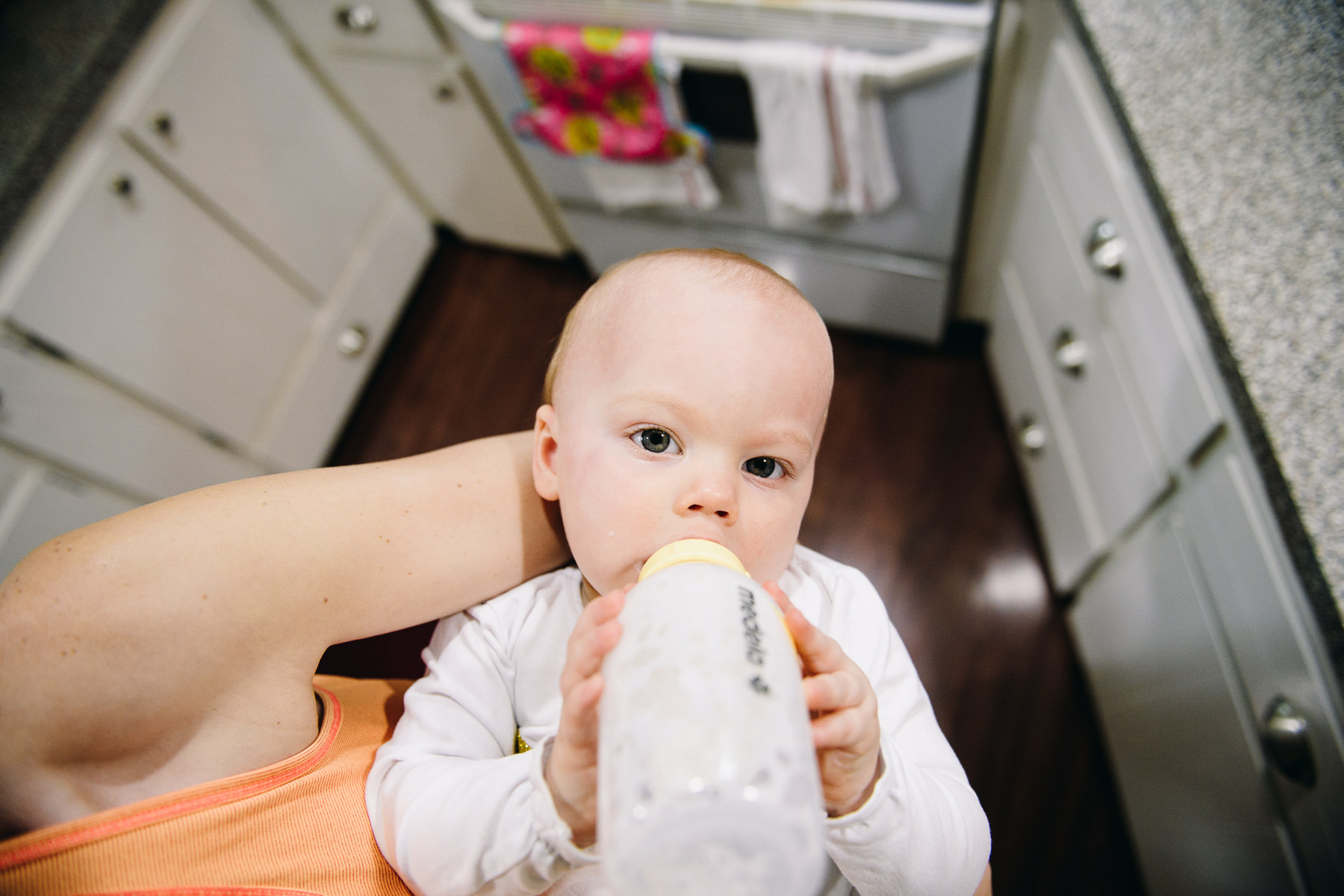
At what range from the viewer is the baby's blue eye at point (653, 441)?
572 mm

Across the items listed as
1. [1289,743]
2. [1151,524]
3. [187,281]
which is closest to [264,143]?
[187,281]

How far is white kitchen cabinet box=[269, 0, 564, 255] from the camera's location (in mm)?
1456

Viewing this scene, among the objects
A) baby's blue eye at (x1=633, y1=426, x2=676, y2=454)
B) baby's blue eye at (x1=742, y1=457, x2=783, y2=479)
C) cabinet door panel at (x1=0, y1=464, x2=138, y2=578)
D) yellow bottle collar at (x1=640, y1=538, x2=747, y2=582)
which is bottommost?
yellow bottle collar at (x1=640, y1=538, x2=747, y2=582)

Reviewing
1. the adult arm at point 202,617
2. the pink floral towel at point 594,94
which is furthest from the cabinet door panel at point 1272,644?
the pink floral towel at point 594,94

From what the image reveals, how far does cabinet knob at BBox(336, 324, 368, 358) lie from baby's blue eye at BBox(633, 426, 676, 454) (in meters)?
1.42

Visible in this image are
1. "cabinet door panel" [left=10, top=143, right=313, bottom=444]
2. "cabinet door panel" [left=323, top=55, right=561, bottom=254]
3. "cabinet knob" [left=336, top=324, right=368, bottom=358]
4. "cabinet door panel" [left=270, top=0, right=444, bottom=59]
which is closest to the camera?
"cabinet door panel" [left=10, top=143, right=313, bottom=444]

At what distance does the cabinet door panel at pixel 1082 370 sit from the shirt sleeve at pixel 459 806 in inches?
33.7

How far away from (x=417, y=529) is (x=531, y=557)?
0.37ft

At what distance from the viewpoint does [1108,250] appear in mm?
922

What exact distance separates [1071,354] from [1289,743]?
622 millimetres

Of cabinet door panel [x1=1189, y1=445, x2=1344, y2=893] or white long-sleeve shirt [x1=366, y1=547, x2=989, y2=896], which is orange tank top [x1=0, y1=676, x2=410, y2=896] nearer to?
white long-sleeve shirt [x1=366, y1=547, x2=989, y2=896]

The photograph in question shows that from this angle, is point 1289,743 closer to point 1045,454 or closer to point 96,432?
point 1045,454

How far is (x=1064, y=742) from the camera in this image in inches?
51.5

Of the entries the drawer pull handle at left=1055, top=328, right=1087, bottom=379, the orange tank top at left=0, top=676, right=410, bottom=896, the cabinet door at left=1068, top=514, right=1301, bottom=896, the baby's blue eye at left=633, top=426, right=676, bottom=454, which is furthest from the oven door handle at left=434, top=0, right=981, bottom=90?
the orange tank top at left=0, top=676, right=410, bottom=896
